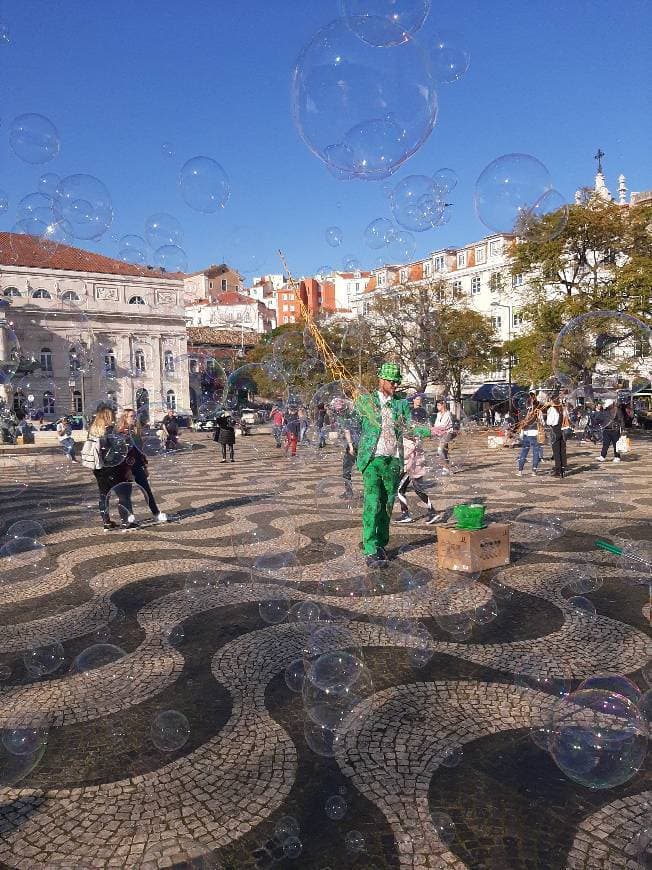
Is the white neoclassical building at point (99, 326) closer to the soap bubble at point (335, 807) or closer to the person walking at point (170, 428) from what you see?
the person walking at point (170, 428)

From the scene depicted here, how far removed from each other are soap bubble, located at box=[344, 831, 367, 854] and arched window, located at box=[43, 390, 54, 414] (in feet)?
158

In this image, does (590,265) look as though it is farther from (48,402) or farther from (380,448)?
(48,402)

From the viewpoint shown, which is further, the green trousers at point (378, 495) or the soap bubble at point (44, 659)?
the green trousers at point (378, 495)

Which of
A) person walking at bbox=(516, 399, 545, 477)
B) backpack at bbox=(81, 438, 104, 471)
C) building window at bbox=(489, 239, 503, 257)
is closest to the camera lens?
backpack at bbox=(81, 438, 104, 471)

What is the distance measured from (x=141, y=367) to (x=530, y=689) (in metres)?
61.6

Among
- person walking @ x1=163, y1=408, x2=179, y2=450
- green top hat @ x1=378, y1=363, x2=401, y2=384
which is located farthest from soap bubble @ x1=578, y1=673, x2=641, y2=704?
person walking @ x1=163, y1=408, x2=179, y2=450

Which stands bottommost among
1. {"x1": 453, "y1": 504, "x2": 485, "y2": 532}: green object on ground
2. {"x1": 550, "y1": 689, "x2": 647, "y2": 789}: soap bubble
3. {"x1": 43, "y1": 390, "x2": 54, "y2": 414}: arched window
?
{"x1": 550, "y1": 689, "x2": 647, "y2": 789}: soap bubble

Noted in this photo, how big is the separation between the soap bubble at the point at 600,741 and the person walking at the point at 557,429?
10028 millimetres

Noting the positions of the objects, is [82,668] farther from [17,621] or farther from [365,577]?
[365,577]

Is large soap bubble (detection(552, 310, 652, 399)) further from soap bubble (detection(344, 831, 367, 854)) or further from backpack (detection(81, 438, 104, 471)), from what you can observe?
soap bubble (detection(344, 831, 367, 854))

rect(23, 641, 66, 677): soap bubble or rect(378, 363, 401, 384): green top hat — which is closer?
rect(23, 641, 66, 677): soap bubble

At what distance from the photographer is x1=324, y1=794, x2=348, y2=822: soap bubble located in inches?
105

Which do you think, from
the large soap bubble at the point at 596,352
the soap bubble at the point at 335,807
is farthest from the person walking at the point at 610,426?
the soap bubble at the point at 335,807

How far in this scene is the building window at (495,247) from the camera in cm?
4892
